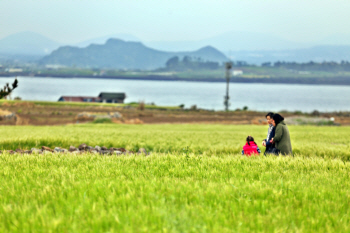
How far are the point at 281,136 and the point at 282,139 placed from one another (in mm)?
157

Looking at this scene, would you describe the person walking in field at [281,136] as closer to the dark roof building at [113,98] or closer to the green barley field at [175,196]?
the green barley field at [175,196]

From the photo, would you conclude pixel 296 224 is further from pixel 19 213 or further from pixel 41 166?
pixel 41 166

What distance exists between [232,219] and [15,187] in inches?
165

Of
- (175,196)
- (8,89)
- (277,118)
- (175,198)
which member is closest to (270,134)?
(277,118)

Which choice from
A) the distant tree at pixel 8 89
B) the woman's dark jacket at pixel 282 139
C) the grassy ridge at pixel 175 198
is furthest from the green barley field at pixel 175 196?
the distant tree at pixel 8 89

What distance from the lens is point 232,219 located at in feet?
14.8

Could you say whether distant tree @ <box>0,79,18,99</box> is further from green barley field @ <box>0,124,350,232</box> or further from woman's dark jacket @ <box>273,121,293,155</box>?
woman's dark jacket @ <box>273,121,293,155</box>

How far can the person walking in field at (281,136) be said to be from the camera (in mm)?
11625

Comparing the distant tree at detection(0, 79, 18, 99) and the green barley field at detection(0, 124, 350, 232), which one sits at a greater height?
the distant tree at detection(0, 79, 18, 99)

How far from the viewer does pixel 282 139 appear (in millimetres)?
11836

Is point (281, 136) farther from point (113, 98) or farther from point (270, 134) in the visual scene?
point (113, 98)

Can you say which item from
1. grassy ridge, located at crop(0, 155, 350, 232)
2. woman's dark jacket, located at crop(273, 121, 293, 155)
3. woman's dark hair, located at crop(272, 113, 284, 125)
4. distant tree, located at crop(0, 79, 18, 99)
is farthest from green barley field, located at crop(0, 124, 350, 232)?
distant tree, located at crop(0, 79, 18, 99)

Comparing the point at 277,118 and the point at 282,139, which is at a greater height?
the point at 277,118

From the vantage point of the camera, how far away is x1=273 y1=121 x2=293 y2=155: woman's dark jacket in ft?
38.1
